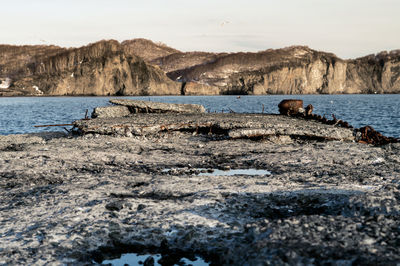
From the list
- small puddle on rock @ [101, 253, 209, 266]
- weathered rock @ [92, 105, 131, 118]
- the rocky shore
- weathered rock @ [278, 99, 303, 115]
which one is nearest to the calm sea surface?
weathered rock @ [278, 99, 303, 115]

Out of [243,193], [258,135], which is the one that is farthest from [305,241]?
[258,135]

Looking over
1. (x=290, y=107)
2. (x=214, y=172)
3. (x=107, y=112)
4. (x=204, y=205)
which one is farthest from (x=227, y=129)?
(x=290, y=107)

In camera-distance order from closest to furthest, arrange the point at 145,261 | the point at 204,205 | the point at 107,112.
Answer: the point at 145,261 → the point at 204,205 → the point at 107,112

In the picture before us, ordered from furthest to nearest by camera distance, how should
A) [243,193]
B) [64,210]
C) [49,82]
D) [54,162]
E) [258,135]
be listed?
[49,82] < [258,135] < [54,162] < [243,193] < [64,210]

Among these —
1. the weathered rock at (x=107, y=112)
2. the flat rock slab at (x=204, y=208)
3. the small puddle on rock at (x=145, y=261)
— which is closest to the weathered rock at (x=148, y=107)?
the weathered rock at (x=107, y=112)

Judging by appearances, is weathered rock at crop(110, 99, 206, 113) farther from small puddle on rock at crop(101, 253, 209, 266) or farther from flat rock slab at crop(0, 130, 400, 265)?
small puddle on rock at crop(101, 253, 209, 266)

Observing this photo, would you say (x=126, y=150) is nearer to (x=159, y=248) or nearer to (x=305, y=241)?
(x=159, y=248)

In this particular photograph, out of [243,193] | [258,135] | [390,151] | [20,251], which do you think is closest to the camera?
[20,251]

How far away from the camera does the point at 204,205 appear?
480 cm

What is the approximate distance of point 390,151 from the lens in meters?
8.91

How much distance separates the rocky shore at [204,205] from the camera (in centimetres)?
342

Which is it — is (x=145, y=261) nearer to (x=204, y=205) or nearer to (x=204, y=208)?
(x=204, y=208)

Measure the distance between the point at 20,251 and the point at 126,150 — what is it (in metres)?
6.02

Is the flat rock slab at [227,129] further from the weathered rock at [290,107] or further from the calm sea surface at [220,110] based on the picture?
the calm sea surface at [220,110]
